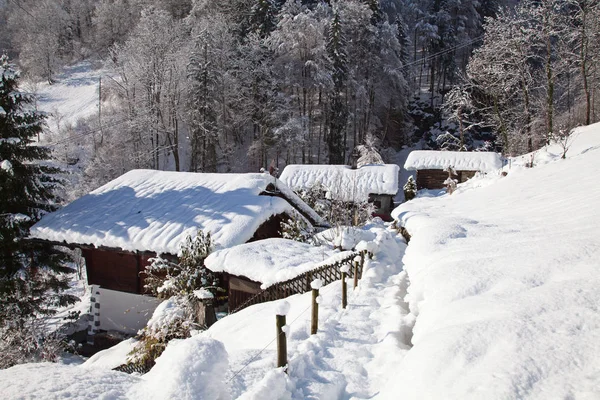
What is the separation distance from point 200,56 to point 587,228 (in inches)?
1181

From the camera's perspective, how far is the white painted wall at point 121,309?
44.8 ft

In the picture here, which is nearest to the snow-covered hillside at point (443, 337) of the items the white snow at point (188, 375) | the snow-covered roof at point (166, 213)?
the white snow at point (188, 375)

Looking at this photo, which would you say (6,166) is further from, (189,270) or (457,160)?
(457,160)

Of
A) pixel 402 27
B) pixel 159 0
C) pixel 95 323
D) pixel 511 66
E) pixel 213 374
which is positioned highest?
pixel 159 0

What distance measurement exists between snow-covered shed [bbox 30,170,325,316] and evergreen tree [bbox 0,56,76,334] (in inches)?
26.9

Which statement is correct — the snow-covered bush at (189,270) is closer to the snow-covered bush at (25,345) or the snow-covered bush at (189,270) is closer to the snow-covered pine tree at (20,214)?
the snow-covered bush at (25,345)

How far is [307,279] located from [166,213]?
6760 millimetres

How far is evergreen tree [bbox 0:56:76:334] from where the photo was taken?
41.8 feet

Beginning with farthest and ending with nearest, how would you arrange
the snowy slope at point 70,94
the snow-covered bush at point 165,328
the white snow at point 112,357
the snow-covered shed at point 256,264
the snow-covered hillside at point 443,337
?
1. the snowy slope at point 70,94
2. the white snow at point 112,357
3. the snow-covered shed at point 256,264
4. the snow-covered bush at point 165,328
5. the snow-covered hillside at point 443,337

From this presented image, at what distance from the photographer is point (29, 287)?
1305 cm

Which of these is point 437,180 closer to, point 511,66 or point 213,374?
point 511,66

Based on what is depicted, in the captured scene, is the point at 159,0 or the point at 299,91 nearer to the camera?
the point at 299,91

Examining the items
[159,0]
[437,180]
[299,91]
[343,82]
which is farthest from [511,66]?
[159,0]

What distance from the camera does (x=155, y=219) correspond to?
13164mm
